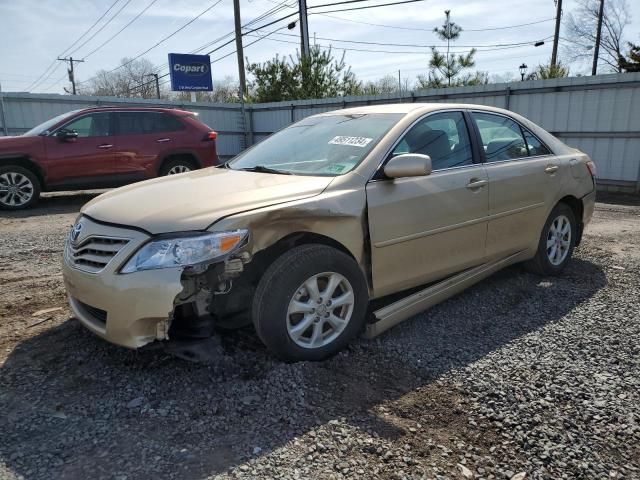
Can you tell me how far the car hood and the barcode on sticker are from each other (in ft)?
1.51

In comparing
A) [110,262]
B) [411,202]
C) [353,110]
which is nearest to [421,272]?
[411,202]

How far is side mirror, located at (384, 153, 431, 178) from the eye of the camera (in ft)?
10.6

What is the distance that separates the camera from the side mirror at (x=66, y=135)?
882 cm

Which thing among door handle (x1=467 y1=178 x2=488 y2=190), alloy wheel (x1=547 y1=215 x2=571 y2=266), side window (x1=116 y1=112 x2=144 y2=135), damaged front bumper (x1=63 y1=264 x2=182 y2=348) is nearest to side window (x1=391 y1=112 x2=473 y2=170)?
door handle (x1=467 y1=178 x2=488 y2=190)

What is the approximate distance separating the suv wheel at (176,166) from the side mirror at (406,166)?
744cm

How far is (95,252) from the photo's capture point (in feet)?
9.36

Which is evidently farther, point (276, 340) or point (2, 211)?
point (2, 211)

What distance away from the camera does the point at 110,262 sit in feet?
8.89

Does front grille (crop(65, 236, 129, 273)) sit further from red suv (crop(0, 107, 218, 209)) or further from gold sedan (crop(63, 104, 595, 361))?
red suv (crop(0, 107, 218, 209))

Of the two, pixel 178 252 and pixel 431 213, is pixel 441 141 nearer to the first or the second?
pixel 431 213

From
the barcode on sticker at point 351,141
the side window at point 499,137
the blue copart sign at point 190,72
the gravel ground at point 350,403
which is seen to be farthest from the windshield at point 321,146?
the blue copart sign at point 190,72

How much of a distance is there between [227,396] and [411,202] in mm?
1725

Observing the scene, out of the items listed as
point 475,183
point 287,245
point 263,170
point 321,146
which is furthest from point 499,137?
point 287,245

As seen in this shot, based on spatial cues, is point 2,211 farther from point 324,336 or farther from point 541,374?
point 541,374
